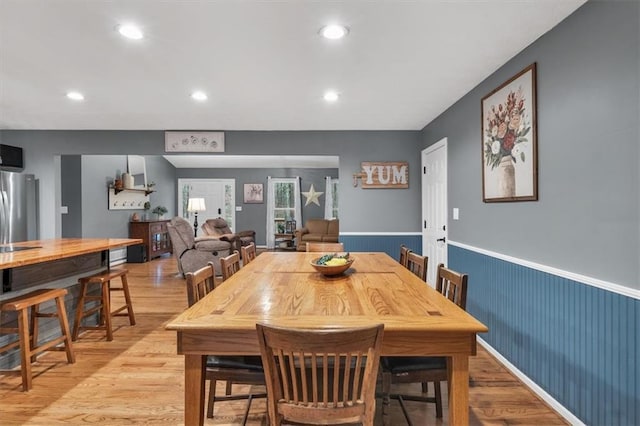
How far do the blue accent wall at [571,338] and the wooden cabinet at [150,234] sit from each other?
22.5ft

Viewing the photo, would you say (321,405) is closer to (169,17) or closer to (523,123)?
(169,17)

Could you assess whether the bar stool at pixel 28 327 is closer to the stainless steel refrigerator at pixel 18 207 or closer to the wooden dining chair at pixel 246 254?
the wooden dining chair at pixel 246 254

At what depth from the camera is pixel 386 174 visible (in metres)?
4.90

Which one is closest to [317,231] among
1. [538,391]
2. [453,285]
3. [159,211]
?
[159,211]

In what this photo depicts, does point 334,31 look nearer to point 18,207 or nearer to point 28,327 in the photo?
point 28,327

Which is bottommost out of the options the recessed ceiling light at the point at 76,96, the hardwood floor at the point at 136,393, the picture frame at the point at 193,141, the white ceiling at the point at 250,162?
the hardwood floor at the point at 136,393

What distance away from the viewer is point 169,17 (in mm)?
1979

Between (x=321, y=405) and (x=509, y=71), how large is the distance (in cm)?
268

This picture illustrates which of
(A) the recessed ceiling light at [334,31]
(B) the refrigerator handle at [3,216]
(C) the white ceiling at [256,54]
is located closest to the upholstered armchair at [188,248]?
(B) the refrigerator handle at [3,216]

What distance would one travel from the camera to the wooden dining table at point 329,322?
4.15 ft

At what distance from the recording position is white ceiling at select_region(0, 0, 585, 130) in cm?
192

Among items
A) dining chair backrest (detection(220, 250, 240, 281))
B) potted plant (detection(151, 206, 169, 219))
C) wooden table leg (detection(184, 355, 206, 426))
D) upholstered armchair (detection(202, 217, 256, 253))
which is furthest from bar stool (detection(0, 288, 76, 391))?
potted plant (detection(151, 206, 169, 219))

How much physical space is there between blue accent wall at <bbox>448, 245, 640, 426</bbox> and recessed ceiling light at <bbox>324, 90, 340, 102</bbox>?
2066mm

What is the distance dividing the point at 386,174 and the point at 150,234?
5.41 metres
